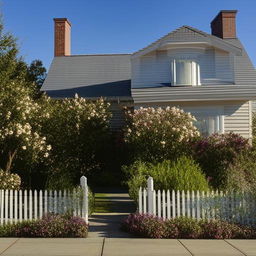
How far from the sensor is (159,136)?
14.1 m

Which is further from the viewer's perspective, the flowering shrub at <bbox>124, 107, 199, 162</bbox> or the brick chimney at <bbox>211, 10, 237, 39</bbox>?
the brick chimney at <bbox>211, 10, 237, 39</bbox>

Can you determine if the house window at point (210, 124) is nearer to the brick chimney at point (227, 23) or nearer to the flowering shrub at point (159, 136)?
the flowering shrub at point (159, 136)

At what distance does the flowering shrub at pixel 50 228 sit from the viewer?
8594 millimetres

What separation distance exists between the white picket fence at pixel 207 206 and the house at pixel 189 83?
7556 mm

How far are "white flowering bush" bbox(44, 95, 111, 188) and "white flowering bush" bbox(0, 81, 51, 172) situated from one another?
2.21m

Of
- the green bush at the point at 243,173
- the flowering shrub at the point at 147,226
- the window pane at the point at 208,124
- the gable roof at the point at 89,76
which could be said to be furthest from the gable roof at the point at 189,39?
the flowering shrub at the point at 147,226

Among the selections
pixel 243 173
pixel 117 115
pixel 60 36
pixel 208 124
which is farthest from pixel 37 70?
pixel 243 173

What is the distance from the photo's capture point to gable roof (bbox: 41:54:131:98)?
1964 cm

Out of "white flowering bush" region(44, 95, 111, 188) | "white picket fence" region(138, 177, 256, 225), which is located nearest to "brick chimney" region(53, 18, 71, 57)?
"white flowering bush" region(44, 95, 111, 188)

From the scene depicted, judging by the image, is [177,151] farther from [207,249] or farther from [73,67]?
[73,67]

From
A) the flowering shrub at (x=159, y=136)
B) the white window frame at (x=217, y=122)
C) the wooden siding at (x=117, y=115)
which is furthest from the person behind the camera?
the wooden siding at (x=117, y=115)

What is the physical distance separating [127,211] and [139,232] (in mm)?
2836

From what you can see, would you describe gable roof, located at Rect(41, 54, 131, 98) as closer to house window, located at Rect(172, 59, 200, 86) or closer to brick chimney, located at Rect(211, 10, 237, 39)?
house window, located at Rect(172, 59, 200, 86)

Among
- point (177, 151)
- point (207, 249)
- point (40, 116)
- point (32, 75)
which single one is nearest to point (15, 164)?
point (40, 116)
